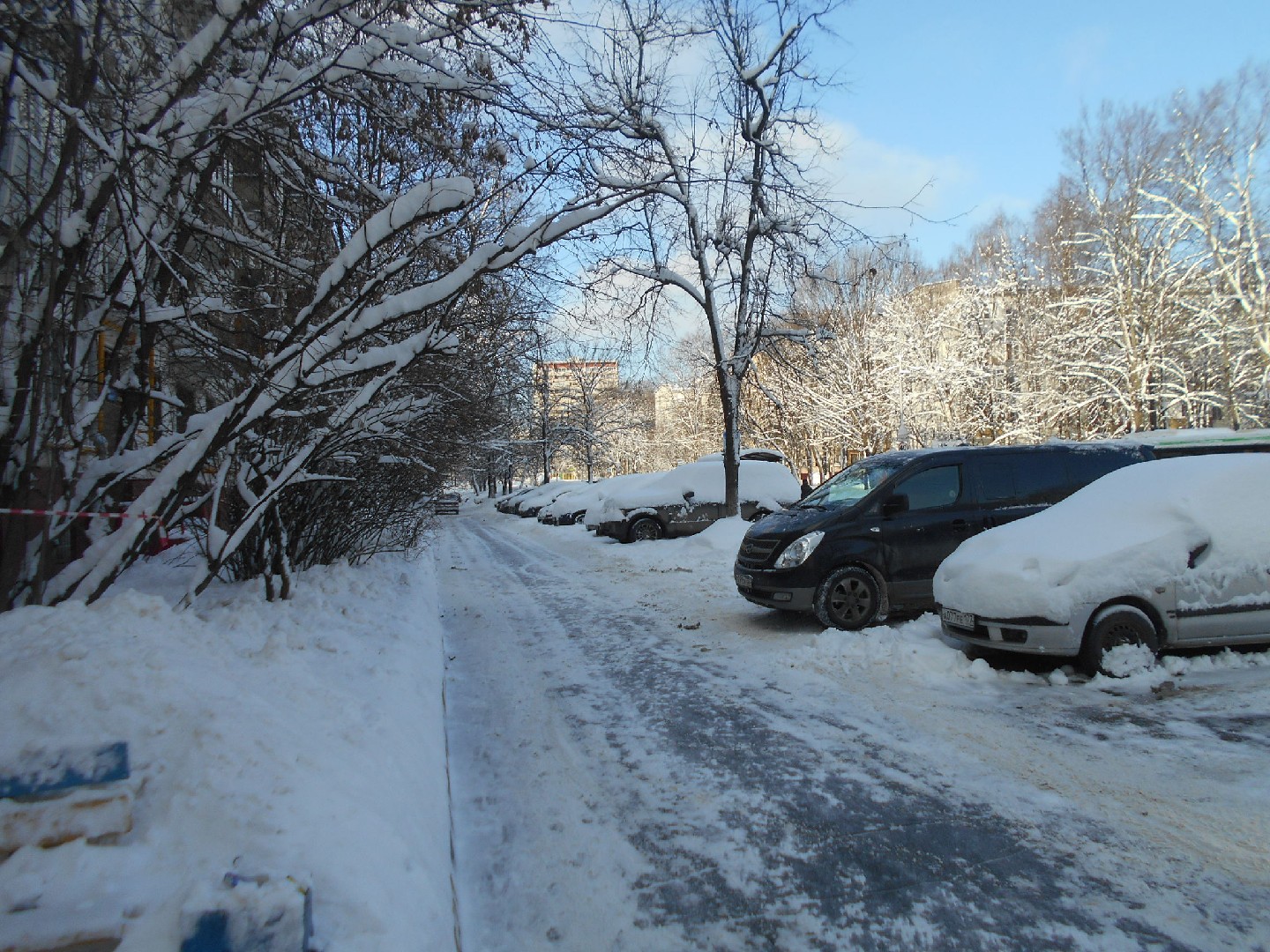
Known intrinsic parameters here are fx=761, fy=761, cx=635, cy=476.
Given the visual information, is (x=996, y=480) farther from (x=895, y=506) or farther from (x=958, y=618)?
(x=958, y=618)

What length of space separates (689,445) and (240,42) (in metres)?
56.2

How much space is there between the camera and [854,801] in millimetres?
4059

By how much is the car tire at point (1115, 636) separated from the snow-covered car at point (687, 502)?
12413mm

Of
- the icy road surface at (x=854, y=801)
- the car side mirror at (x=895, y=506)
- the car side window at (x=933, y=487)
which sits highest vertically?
the car side window at (x=933, y=487)

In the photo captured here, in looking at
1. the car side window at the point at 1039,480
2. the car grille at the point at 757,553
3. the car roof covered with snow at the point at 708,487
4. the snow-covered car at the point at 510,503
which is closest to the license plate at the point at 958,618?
the car grille at the point at 757,553

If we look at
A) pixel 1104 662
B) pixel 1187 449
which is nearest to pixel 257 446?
pixel 1104 662

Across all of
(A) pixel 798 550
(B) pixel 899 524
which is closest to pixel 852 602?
(A) pixel 798 550

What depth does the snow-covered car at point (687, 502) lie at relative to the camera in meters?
18.8

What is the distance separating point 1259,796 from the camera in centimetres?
388

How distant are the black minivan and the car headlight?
0.01 metres

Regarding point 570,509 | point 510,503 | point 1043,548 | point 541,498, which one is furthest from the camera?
point 510,503

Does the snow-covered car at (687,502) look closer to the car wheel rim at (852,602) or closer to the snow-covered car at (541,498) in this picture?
the car wheel rim at (852,602)

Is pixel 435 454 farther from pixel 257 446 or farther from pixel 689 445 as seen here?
pixel 689 445

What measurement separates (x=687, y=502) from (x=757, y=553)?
996 centimetres
